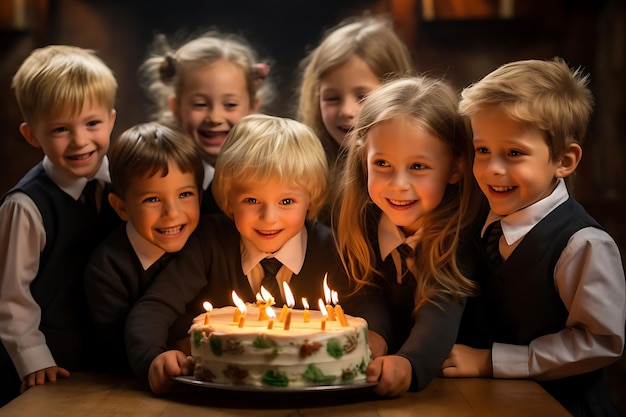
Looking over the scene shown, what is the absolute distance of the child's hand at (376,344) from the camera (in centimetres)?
229

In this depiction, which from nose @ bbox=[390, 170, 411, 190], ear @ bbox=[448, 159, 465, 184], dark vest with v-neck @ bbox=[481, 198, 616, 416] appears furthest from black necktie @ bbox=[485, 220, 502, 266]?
nose @ bbox=[390, 170, 411, 190]

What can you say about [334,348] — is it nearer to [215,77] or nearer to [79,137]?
[79,137]

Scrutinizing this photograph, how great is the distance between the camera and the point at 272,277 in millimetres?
2463

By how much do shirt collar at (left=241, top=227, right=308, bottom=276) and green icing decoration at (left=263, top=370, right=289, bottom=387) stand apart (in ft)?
1.44

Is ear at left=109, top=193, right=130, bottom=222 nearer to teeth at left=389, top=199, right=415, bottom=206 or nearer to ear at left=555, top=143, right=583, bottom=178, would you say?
teeth at left=389, top=199, right=415, bottom=206

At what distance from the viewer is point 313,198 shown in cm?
245

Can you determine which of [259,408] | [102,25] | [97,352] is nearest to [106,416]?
[259,408]

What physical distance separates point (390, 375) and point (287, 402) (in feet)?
0.77

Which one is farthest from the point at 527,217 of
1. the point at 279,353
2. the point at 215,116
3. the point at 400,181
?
the point at 215,116

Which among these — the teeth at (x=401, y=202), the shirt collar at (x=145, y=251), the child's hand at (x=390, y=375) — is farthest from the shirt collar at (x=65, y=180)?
the child's hand at (x=390, y=375)

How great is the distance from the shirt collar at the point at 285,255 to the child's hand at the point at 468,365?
439 millimetres

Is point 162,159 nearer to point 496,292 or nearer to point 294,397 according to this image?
point 294,397

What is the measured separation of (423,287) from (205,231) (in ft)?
1.92

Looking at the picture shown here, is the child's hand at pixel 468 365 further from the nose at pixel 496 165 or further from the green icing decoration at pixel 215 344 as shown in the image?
the green icing decoration at pixel 215 344
